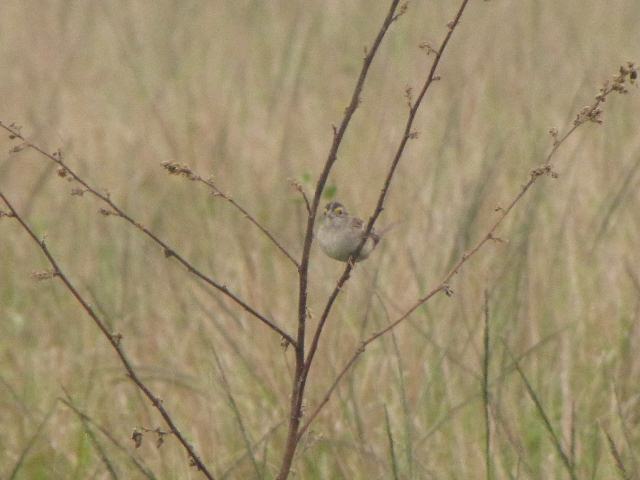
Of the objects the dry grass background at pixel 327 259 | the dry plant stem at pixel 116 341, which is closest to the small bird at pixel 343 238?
the dry grass background at pixel 327 259

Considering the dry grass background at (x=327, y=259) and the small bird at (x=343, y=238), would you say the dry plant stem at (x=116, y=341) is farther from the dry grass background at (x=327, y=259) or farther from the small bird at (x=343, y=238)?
the small bird at (x=343, y=238)

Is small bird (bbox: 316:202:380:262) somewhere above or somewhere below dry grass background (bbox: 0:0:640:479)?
below

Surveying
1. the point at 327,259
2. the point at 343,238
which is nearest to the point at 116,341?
the point at 343,238

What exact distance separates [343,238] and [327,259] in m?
1.52

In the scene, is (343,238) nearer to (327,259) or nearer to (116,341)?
(116,341)

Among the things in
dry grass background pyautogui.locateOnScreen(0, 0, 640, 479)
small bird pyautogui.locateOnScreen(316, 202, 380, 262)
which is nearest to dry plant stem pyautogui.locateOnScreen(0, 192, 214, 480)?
dry grass background pyautogui.locateOnScreen(0, 0, 640, 479)

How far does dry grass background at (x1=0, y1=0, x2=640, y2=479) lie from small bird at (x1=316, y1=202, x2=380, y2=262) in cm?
26

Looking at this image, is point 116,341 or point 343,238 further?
point 343,238

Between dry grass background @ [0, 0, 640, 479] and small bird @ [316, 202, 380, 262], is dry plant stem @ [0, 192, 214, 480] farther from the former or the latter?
small bird @ [316, 202, 380, 262]

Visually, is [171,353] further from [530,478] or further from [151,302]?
[530,478]

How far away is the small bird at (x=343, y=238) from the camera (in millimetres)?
2287

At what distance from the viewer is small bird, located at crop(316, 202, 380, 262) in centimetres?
229

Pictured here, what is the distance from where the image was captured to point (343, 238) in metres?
2.36

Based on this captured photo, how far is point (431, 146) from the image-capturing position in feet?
16.2
